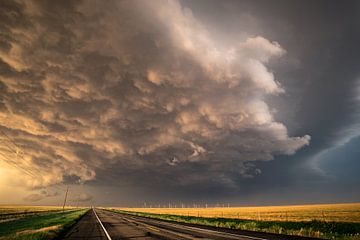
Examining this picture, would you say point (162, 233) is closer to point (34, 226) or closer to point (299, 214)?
point (34, 226)

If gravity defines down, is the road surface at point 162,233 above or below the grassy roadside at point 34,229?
above

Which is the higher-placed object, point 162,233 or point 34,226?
point 162,233

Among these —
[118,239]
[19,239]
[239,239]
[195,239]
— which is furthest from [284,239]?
[19,239]

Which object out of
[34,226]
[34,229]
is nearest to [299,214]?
[34,226]

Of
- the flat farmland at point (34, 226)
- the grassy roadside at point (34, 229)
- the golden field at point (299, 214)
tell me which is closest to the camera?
the grassy roadside at point (34, 229)

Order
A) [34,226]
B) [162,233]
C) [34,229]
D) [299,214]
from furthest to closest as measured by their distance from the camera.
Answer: [299,214]
[34,226]
[34,229]
[162,233]

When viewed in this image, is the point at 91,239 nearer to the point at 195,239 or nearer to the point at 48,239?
the point at 48,239

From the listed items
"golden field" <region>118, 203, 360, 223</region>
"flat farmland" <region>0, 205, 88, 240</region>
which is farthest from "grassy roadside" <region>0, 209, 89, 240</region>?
"golden field" <region>118, 203, 360, 223</region>

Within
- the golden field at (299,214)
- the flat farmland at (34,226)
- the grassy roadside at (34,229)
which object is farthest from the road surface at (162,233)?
the golden field at (299,214)

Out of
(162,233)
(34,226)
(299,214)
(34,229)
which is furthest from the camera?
(299,214)

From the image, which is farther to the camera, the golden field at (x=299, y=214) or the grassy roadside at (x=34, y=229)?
the golden field at (x=299, y=214)

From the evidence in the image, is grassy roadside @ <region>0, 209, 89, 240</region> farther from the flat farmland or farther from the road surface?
the road surface

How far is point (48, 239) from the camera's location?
601 inches

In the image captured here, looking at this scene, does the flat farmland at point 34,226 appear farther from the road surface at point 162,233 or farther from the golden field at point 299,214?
the golden field at point 299,214
